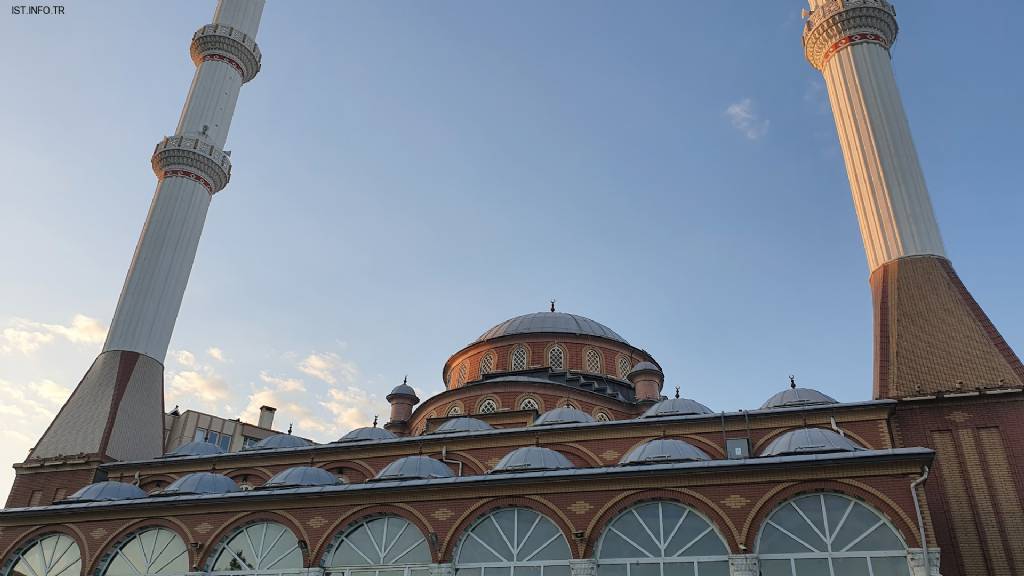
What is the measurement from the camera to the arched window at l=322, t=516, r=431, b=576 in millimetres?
16984

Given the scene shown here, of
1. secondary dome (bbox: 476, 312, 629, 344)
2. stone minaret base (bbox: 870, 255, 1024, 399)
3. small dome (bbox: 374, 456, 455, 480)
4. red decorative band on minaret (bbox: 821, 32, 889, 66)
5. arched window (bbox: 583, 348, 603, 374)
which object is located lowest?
small dome (bbox: 374, 456, 455, 480)

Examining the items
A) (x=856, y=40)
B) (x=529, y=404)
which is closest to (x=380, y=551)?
(x=529, y=404)

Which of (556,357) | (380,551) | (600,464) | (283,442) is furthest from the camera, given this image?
(556,357)

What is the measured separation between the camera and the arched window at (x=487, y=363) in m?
35.8

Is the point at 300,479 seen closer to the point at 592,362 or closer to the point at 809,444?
the point at 809,444

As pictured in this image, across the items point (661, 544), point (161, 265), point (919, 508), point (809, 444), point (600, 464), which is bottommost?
point (661, 544)

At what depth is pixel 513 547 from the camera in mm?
16375

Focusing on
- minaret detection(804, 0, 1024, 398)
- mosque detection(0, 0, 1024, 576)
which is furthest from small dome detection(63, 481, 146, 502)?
minaret detection(804, 0, 1024, 398)

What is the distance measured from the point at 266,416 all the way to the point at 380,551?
34453mm

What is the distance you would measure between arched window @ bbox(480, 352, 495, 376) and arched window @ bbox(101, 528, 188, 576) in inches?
727

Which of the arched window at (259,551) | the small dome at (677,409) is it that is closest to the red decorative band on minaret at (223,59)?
the arched window at (259,551)

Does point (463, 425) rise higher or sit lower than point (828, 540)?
higher

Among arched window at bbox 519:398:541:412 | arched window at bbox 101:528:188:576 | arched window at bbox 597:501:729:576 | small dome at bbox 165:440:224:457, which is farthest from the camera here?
arched window at bbox 519:398:541:412

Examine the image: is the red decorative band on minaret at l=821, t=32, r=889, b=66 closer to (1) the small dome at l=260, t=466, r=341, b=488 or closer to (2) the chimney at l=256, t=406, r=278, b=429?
(1) the small dome at l=260, t=466, r=341, b=488
